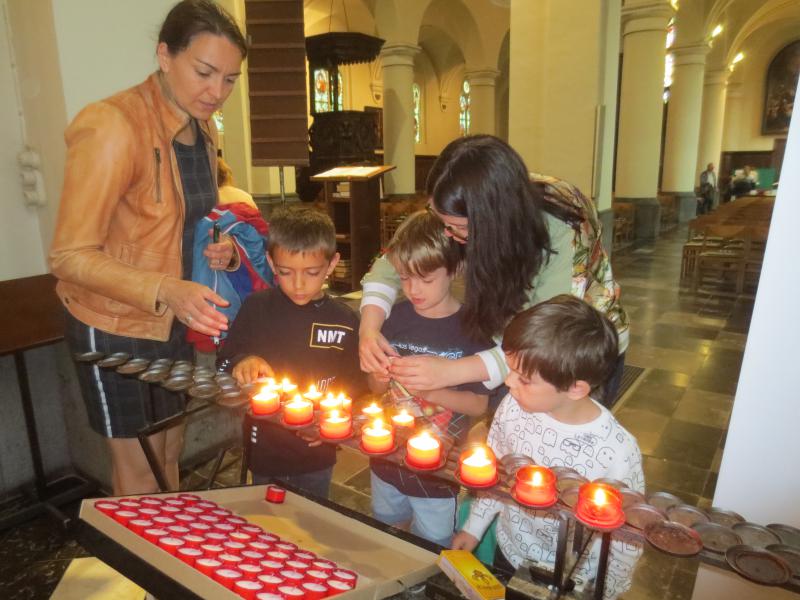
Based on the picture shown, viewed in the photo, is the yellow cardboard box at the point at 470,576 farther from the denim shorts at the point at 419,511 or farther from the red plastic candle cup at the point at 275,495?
the denim shorts at the point at 419,511

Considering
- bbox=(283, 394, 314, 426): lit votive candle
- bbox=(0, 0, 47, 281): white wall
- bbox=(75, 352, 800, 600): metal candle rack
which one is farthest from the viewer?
bbox=(0, 0, 47, 281): white wall

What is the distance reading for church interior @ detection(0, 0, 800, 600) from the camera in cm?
149

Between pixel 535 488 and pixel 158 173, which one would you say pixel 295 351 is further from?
pixel 535 488

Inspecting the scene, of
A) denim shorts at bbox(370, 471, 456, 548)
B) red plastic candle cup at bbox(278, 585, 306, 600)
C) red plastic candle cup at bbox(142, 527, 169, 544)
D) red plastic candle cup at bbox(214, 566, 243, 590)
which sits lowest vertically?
denim shorts at bbox(370, 471, 456, 548)

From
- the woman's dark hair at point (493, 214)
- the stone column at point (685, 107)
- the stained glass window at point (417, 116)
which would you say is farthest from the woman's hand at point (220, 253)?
the stained glass window at point (417, 116)

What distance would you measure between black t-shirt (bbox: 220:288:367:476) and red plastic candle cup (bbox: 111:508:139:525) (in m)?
0.92

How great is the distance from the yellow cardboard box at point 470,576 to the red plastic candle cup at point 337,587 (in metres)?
0.19

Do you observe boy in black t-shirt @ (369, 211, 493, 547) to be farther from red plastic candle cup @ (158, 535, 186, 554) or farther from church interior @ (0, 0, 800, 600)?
red plastic candle cup @ (158, 535, 186, 554)

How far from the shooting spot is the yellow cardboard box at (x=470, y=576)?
1.02 metres

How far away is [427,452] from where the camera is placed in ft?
3.70

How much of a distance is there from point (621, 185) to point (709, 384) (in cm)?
924

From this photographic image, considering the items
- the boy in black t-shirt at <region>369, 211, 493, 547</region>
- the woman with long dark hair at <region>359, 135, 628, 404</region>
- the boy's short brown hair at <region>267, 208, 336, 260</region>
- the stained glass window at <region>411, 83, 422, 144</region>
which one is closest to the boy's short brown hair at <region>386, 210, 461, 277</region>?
the boy in black t-shirt at <region>369, 211, 493, 547</region>

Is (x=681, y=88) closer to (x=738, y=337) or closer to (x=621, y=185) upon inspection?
(x=621, y=185)

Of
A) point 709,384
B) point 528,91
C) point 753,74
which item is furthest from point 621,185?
point 753,74
